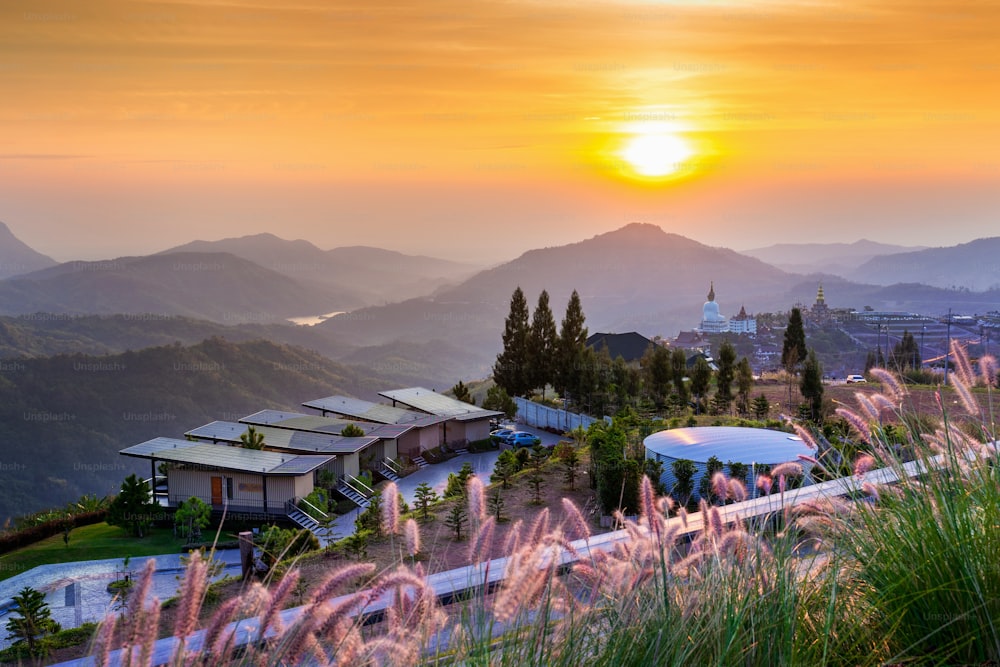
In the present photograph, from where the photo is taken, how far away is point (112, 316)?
86.1m

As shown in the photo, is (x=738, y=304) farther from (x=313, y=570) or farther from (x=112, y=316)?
(x=313, y=570)

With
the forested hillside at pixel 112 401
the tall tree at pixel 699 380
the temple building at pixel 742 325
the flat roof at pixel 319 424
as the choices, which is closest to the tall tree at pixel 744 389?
the tall tree at pixel 699 380

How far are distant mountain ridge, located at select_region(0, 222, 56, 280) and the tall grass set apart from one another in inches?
7699

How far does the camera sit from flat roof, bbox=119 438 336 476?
15.3 metres

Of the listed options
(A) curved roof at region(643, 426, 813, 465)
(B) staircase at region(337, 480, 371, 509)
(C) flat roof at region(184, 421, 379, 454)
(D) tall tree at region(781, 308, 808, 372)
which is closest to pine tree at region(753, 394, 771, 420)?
(D) tall tree at region(781, 308, 808, 372)

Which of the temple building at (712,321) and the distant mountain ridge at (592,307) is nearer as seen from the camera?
the temple building at (712,321)

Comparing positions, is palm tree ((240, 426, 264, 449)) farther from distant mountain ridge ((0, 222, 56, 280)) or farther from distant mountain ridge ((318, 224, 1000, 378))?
distant mountain ridge ((0, 222, 56, 280))

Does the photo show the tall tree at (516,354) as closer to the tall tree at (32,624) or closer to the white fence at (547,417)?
the white fence at (547,417)

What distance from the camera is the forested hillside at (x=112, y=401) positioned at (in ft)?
144

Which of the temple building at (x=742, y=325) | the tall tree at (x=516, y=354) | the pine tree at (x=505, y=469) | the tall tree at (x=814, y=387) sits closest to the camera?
the pine tree at (x=505, y=469)

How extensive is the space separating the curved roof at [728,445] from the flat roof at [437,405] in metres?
8.42

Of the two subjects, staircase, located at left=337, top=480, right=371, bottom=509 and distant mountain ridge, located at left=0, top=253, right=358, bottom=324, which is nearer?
staircase, located at left=337, top=480, right=371, bottom=509

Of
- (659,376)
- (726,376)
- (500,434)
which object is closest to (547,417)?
(500,434)

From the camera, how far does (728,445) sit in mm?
12125
